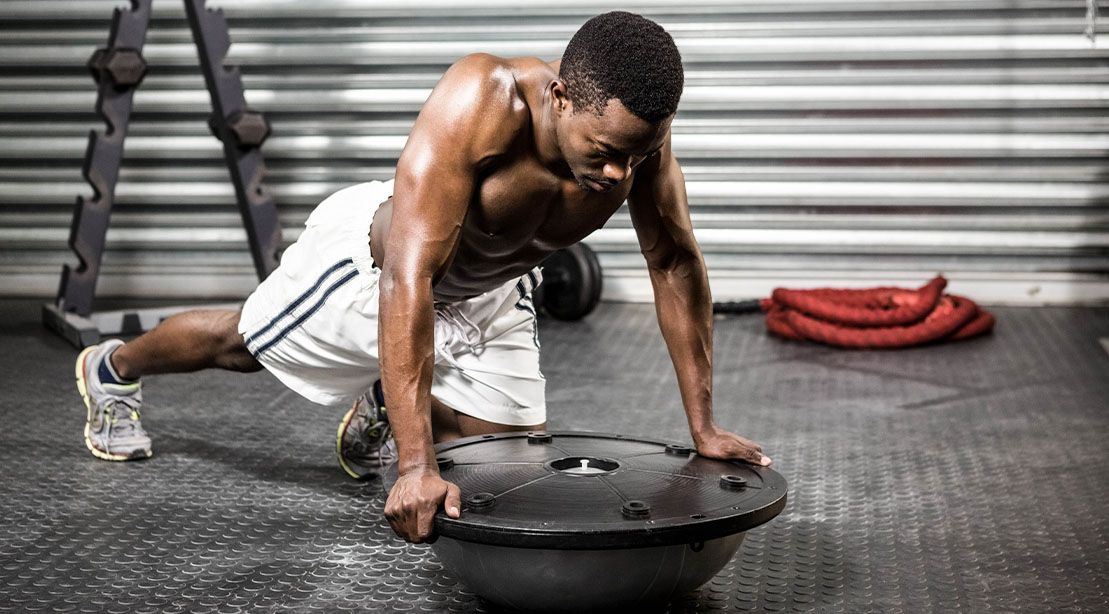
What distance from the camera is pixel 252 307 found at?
8.03 ft

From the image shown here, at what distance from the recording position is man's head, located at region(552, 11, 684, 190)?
1682mm

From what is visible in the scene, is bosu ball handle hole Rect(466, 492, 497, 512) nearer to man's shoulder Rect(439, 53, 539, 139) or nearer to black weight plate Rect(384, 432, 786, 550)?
black weight plate Rect(384, 432, 786, 550)

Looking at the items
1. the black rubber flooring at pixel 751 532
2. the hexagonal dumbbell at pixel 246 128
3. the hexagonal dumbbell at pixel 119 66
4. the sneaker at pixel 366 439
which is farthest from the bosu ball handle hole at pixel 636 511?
the hexagonal dumbbell at pixel 119 66

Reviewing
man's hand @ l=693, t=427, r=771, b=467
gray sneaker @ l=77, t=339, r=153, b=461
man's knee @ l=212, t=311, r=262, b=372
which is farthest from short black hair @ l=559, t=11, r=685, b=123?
gray sneaker @ l=77, t=339, r=153, b=461

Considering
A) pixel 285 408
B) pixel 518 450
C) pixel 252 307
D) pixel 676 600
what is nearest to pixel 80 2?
pixel 285 408

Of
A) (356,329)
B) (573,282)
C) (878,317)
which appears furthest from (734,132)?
(356,329)

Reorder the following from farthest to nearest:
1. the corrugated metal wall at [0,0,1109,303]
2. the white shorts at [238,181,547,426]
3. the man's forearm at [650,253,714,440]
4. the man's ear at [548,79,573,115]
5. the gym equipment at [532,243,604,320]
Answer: the corrugated metal wall at [0,0,1109,303] < the gym equipment at [532,243,604,320] < the white shorts at [238,181,547,426] < the man's forearm at [650,253,714,440] < the man's ear at [548,79,573,115]

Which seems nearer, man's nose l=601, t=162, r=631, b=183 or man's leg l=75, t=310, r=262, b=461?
man's nose l=601, t=162, r=631, b=183

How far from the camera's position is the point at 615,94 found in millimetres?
1684

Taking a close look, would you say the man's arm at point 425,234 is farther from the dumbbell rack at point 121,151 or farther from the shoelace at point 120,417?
the dumbbell rack at point 121,151

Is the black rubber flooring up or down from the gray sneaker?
down

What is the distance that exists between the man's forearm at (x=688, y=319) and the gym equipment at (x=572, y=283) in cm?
242

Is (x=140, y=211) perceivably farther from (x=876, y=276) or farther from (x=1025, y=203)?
(x=1025, y=203)

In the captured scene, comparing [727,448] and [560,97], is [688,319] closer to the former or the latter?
[727,448]
